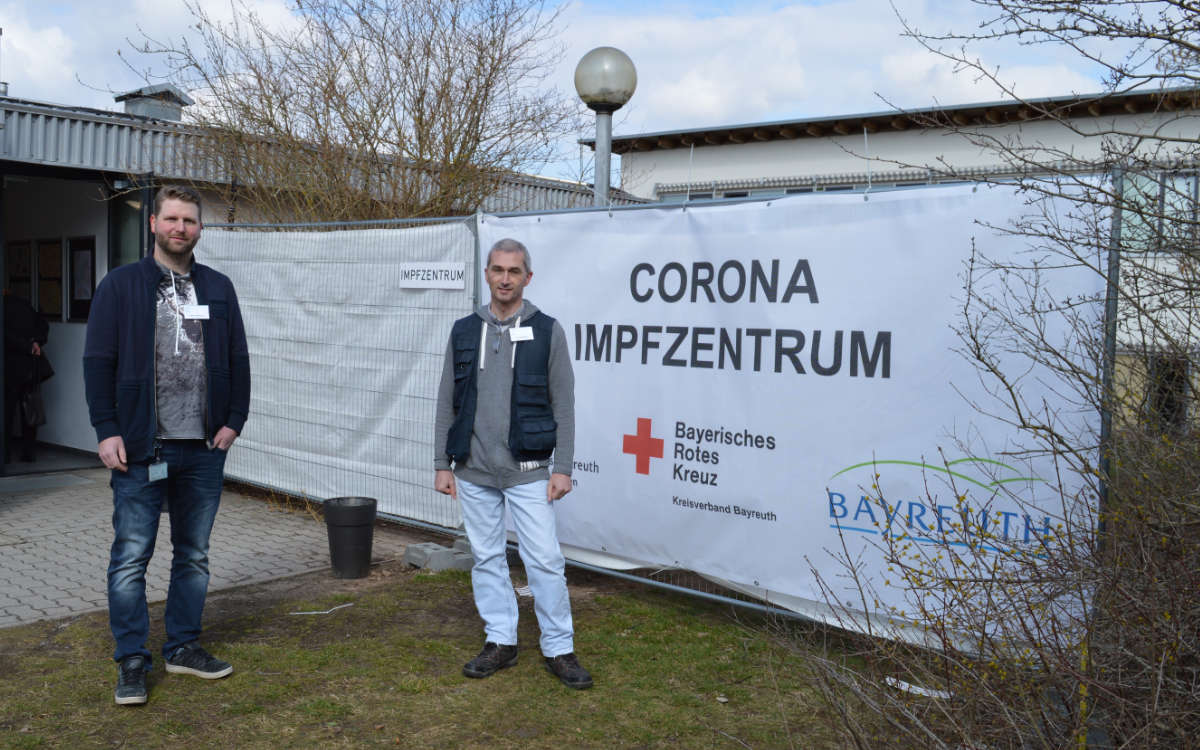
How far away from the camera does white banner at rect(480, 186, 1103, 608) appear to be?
471 centimetres

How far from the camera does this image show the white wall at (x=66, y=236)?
11.7 meters

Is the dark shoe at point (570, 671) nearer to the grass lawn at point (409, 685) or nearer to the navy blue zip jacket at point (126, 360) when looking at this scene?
the grass lawn at point (409, 685)

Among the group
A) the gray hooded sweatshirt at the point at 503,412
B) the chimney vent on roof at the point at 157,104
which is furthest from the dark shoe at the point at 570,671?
the chimney vent on roof at the point at 157,104

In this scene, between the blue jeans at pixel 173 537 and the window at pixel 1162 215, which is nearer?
the window at pixel 1162 215

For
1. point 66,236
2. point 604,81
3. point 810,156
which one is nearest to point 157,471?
point 604,81

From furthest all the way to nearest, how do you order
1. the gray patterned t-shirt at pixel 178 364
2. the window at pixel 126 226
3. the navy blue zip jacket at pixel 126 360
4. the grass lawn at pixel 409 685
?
the window at pixel 126 226
the gray patterned t-shirt at pixel 178 364
the navy blue zip jacket at pixel 126 360
the grass lawn at pixel 409 685

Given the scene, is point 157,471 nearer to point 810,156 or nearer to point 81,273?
point 81,273

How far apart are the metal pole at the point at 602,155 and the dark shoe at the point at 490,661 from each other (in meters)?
3.11

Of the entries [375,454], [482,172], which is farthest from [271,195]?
[375,454]

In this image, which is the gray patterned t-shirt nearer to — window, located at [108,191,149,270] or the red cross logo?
the red cross logo

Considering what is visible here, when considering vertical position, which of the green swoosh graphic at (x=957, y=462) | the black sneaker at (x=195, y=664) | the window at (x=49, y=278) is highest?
the window at (x=49, y=278)

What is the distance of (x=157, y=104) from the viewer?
40.3 feet

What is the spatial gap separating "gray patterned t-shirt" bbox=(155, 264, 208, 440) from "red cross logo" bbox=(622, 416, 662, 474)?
231 centimetres

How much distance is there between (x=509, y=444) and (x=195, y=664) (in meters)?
1.75
